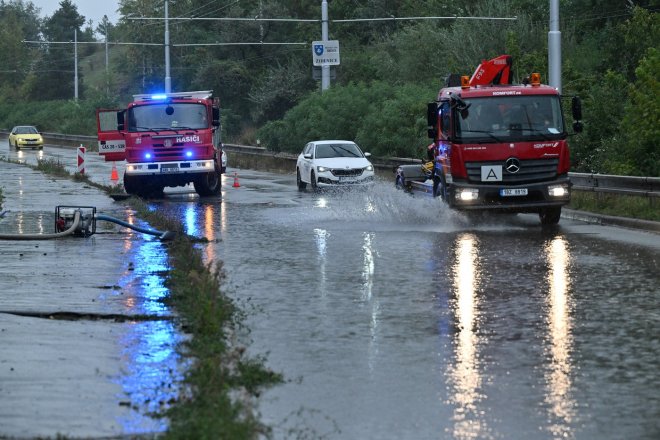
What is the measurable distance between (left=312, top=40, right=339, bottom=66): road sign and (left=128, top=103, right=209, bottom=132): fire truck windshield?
78.0 feet

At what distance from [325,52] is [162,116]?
81.2ft

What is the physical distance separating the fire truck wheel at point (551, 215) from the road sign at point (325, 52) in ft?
111

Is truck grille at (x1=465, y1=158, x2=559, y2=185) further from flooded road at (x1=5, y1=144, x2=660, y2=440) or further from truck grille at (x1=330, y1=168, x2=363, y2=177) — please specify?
truck grille at (x1=330, y1=168, x2=363, y2=177)

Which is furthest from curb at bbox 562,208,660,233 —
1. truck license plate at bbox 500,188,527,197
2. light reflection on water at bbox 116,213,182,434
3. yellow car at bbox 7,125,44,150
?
yellow car at bbox 7,125,44,150

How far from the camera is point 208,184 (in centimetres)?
3338

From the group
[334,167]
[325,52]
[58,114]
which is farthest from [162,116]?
[58,114]

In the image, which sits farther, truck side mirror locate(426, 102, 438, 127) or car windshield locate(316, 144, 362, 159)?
car windshield locate(316, 144, 362, 159)

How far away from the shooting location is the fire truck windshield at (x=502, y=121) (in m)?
22.2

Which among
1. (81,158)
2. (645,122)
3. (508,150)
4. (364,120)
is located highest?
(364,120)

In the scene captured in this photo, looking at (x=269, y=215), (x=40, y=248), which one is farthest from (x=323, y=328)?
(x=269, y=215)

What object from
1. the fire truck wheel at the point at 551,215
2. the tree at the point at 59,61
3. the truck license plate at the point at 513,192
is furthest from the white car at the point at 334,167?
the tree at the point at 59,61

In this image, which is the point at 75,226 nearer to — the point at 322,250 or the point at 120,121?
the point at 322,250

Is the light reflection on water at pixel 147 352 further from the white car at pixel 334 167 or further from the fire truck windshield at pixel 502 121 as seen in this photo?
the white car at pixel 334 167

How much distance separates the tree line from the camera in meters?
30.4
